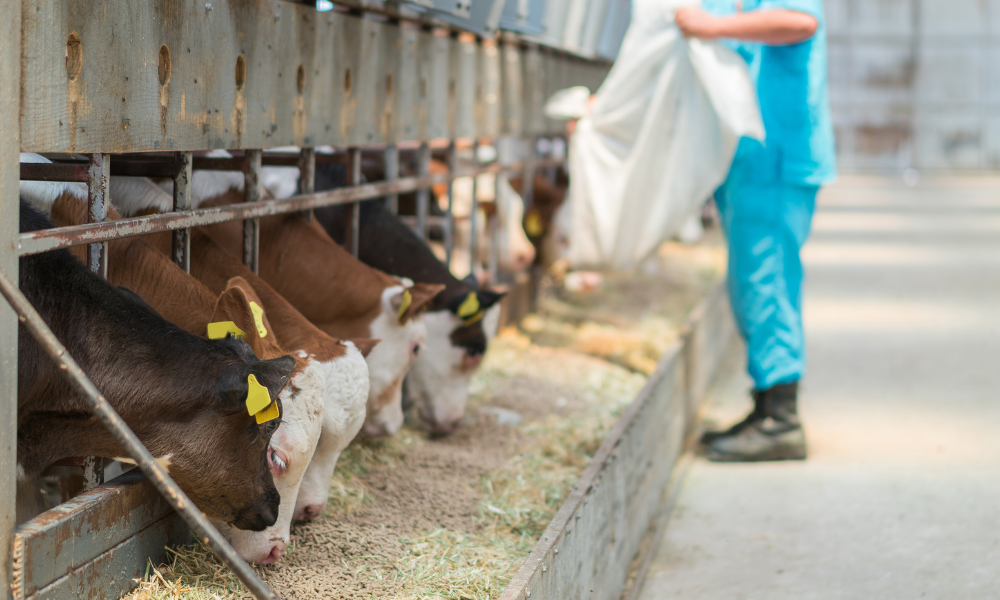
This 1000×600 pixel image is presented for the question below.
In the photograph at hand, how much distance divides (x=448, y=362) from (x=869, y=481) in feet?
6.03

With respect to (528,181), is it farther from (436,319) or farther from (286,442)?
(286,442)

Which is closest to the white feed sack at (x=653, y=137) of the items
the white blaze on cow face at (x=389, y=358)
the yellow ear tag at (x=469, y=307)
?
the yellow ear tag at (x=469, y=307)

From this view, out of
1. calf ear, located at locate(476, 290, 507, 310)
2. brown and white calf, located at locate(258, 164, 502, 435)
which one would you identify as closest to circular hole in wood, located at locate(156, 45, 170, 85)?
brown and white calf, located at locate(258, 164, 502, 435)

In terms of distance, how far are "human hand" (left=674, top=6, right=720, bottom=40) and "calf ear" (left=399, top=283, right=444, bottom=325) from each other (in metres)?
1.70

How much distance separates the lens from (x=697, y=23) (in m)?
4.39

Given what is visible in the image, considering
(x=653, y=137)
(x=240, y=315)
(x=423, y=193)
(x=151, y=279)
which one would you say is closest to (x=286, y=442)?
(x=240, y=315)

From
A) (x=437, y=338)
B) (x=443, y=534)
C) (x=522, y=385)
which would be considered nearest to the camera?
(x=443, y=534)

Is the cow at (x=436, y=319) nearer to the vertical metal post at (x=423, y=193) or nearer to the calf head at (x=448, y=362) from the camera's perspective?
the calf head at (x=448, y=362)

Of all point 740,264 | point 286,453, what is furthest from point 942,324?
point 286,453

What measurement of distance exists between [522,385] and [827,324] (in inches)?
149

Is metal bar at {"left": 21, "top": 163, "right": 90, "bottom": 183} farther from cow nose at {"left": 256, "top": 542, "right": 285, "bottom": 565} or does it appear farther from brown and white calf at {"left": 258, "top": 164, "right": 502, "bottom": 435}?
brown and white calf at {"left": 258, "top": 164, "right": 502, "bottom": 435}

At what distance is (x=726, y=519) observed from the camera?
13.3 feet

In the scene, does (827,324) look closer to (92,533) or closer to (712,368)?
(712,368)

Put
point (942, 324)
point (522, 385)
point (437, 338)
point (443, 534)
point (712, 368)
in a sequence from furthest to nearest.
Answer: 1. point (942, 324)
2. point (712, 368)
3. point (522, 385)
4. point (437, 338)
5. point (443, 534)
